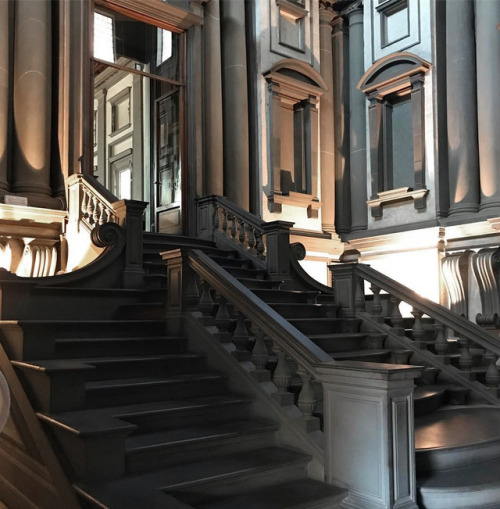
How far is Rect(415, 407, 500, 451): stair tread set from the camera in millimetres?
3989

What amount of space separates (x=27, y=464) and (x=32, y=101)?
4776 millimetres

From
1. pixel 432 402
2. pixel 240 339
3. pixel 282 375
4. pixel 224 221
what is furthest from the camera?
pixel 224 221

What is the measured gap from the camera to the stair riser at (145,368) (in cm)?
445

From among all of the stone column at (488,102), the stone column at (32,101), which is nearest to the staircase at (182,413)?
the stone column at (32,101)

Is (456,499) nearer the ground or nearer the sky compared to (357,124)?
nearer the ground

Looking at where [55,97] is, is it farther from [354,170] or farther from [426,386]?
[426,386]

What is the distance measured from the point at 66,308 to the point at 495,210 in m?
5.73

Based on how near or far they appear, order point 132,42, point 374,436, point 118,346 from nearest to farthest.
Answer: point 374,436, point 118,346, point 132,42

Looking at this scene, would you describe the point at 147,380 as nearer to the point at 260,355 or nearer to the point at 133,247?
the point at 260,355

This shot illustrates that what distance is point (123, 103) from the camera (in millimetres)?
13047

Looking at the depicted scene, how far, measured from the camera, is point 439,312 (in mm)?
5797

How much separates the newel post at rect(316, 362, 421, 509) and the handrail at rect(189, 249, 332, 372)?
1.19 feet

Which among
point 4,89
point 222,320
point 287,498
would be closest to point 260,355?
point 222,320

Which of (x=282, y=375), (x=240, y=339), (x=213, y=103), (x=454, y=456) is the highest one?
(x=213, y=103)
